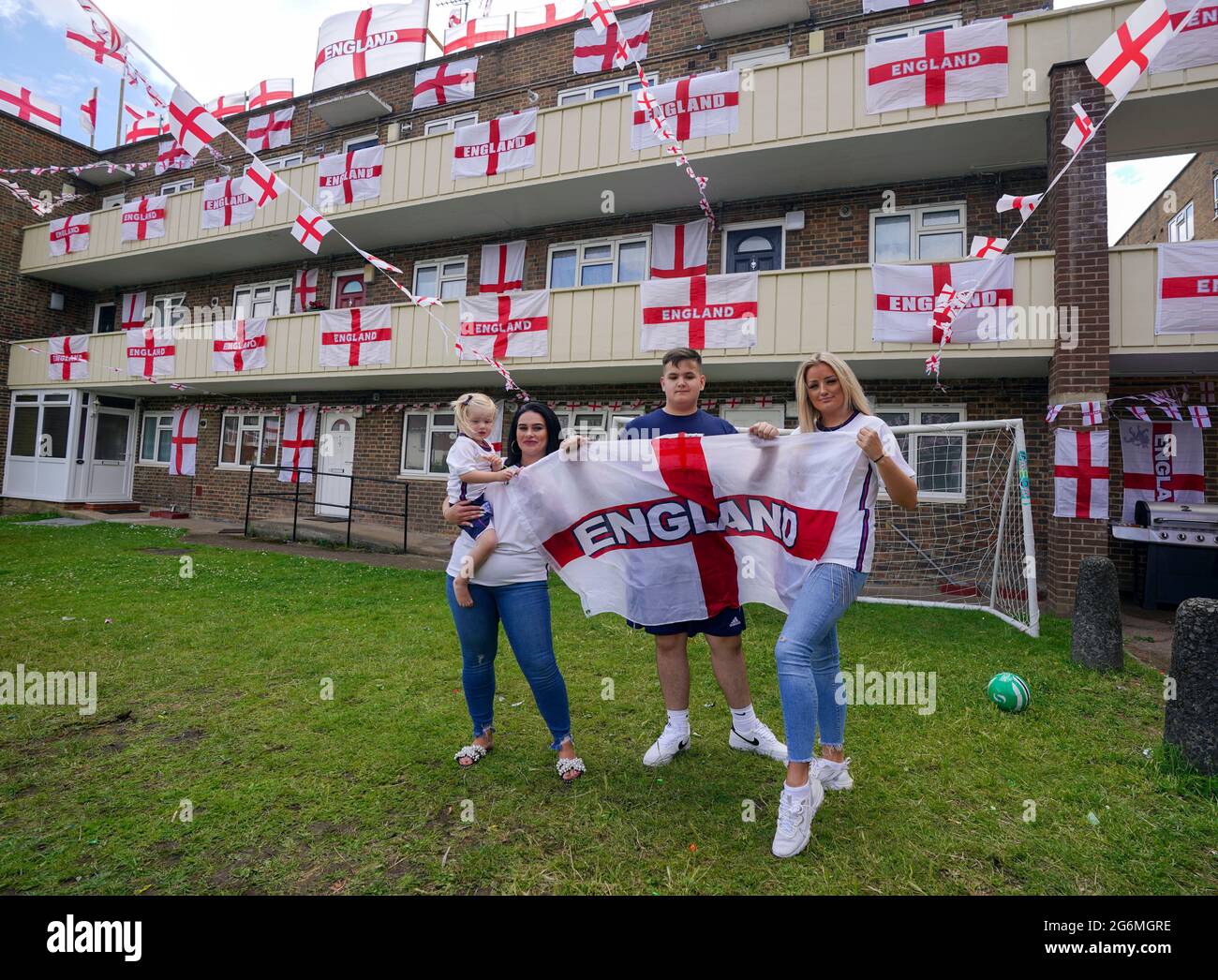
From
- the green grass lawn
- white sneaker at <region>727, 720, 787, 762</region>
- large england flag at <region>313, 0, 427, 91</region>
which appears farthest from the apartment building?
white sneaker at <region>727, 720, 787, 762</region>

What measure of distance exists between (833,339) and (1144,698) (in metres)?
6.31

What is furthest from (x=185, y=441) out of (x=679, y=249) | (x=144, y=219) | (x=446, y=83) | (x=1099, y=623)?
(x=1099, y=623)

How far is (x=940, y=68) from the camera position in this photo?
8828 mm

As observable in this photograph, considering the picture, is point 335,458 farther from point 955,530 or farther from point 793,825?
point 793,825

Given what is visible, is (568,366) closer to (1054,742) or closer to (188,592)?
(188,592)

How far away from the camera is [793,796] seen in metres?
2.48

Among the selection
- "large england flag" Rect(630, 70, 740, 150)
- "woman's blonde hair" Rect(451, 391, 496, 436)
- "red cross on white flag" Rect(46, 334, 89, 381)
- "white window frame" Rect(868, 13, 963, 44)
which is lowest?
"woman's blonde hair" Rect(451, 391, 496, 436)

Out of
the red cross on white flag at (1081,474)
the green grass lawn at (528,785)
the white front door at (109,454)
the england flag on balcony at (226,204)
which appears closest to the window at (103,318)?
the white front door at (109,454)

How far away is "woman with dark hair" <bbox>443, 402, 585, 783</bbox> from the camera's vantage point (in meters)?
3.00

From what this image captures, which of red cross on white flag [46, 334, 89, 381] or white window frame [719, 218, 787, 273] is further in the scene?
red cross on white flag [46, 334, 89, 381]

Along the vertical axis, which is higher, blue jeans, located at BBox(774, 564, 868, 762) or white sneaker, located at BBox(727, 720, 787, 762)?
blue jeans, located at BBox(774, 564, 868, 762)

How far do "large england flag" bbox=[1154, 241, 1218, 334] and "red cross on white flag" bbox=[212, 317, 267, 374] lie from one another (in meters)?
16.3

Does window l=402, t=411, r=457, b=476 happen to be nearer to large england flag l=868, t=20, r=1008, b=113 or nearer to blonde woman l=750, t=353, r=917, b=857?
large england flag l=868, t=20, r=1008, b=113
